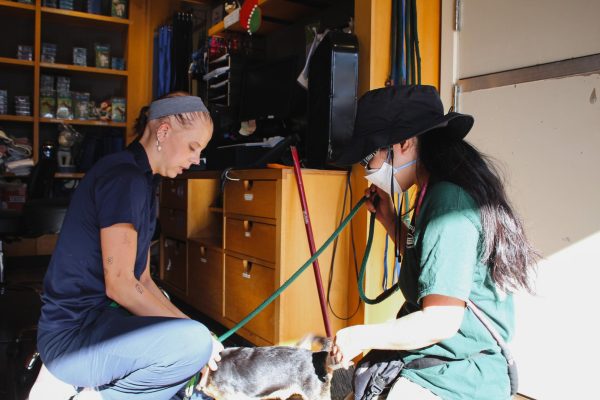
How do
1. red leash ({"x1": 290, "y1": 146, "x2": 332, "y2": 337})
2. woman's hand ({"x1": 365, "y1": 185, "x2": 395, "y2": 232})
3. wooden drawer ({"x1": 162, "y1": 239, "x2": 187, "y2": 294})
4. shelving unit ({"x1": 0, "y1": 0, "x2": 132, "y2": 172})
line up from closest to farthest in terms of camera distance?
woman's hand ({"x1": 365, "y1": 185, "x2": 395, "y2": 232})
red leash ({"x1": 290, "y1": 146, "x2": 332, "y2": 337})
wooden drawer ({"x1": 162, "y1": 239, "x2": 187, "y2": 294})
shelving unit ({"x1": 0, "y1": 0, "x2": 132, "y2": 172})

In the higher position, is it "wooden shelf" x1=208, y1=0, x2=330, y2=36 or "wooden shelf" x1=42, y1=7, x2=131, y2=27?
"wooden shelf" x1=42, y1=7, x2=131, y2=27

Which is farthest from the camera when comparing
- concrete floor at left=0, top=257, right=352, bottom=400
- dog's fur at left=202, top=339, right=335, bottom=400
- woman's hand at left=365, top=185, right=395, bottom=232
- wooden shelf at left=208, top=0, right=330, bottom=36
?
wooden shelf at left=208, top=0, right=330, bottom=36

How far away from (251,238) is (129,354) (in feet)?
4.34

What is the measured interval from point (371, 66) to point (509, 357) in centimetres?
178

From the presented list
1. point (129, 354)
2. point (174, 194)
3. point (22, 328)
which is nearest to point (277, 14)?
point (174, 194)

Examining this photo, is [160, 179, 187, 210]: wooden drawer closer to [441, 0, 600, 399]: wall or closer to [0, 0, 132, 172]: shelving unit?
[0, 0, 132, 172]: shelving unit

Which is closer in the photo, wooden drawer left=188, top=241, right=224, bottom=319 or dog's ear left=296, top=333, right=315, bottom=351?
dog's ear left=296, top=333, right=315, bottom=351

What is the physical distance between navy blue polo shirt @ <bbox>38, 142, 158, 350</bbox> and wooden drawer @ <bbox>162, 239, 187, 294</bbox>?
7.08ft

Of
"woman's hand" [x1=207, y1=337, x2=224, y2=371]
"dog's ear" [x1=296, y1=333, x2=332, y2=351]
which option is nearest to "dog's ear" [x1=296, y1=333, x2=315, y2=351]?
"dog's ear" [x1=296, y1=333, x2=332, y2=351]

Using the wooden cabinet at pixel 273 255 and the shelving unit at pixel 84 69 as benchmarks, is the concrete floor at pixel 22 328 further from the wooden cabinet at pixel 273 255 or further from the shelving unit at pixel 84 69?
the shelving unit at pixel 84 69

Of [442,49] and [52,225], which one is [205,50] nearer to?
[52,225]

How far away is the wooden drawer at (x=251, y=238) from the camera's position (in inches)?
104

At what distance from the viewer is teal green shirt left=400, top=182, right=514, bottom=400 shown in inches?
42.1

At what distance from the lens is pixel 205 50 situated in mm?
4488
